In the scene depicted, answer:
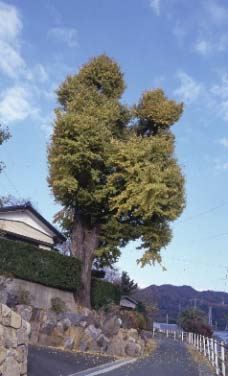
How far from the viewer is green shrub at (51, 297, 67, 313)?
17062mm

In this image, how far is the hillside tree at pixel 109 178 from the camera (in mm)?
19078

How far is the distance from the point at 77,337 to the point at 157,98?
1336 centimetres

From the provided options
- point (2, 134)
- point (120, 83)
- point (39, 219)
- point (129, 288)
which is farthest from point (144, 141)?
point (129, 288)

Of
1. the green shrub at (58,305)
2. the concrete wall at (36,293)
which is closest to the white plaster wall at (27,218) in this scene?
the concrete wall at (36,293)

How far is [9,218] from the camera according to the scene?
24.8 metres

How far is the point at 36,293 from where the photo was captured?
691 inches

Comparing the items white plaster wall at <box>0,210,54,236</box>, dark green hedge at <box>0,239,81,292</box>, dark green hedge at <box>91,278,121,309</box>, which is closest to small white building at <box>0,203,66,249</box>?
white plaster wall at <box>0,210,54,236</box>

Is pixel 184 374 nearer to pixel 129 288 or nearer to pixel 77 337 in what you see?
pixel 77 337

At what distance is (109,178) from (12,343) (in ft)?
42.5

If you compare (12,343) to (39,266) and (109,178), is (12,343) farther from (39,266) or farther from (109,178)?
(109,178)

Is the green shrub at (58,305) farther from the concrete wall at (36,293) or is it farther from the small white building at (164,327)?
the small white building at (164,327)

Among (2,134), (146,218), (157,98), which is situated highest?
(157,98)

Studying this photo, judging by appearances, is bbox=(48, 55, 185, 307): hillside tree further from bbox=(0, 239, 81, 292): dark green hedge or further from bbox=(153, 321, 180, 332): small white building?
bbox=(153, 321, 180, 332): small white building

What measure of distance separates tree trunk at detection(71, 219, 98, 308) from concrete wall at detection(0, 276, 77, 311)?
64cm
